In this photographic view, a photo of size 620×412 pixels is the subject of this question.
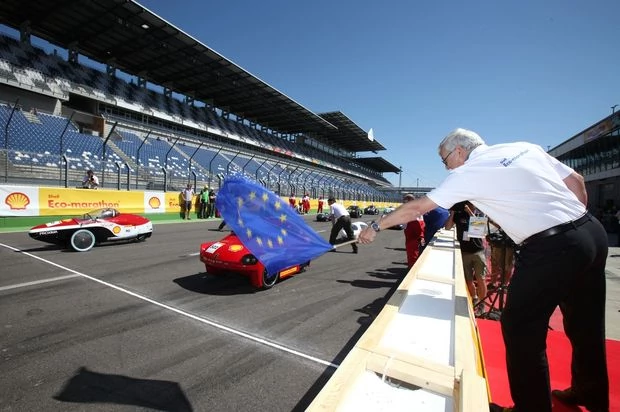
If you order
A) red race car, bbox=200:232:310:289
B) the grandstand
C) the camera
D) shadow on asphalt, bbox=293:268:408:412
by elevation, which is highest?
the grandstand

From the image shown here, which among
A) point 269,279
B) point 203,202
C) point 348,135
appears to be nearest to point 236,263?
point 269,279

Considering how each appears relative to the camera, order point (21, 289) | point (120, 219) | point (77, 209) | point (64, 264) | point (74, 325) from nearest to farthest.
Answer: point (74, 325)
point (21, 289)
point (64, 264)
point (120, 219)
point (77, 209)

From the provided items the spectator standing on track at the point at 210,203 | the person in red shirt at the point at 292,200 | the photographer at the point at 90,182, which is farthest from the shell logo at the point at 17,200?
the person in red shirt at the point at 292,200

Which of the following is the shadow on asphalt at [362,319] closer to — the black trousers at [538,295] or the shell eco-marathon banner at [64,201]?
the black trousers at [538,295]

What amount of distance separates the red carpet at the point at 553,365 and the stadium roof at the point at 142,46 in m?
27.2

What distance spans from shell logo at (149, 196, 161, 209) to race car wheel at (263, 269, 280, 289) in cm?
1334

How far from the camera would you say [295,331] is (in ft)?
12.4

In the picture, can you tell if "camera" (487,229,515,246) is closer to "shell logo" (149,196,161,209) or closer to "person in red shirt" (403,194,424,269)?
"person in red shirt" (403,194,424,269)

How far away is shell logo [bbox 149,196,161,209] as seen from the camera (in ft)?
54.9

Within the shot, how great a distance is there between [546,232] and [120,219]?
9.60 meters

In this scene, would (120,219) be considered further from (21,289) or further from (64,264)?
(21,289)

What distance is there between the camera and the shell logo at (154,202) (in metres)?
16.7

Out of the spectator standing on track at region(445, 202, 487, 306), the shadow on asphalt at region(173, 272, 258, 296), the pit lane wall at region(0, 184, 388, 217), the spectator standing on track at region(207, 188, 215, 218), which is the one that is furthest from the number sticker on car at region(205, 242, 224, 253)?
the spectator standing on track at region(207, 188, 215, 218)

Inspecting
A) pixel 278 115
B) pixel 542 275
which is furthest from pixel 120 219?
pixel 278 115
